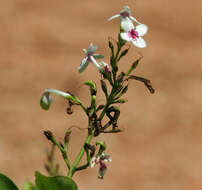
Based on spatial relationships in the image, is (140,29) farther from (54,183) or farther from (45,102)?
(54,183)

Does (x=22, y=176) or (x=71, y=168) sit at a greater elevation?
(x=22, y=176)

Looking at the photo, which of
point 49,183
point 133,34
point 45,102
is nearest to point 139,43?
point 133,34

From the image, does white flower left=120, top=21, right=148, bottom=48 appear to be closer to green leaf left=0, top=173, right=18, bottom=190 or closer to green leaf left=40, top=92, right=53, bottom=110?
green leaf left=40, top=92, right=53, bottom=110

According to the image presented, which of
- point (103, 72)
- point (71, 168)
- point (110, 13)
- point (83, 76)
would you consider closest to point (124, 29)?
point (103, 72)

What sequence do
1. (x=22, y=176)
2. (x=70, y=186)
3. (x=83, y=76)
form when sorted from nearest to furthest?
1. (x=70, y=186)
2. (x=22, y=176)
3. (x=83, y=76)

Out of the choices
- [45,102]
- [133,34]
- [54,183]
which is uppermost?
[133,34]

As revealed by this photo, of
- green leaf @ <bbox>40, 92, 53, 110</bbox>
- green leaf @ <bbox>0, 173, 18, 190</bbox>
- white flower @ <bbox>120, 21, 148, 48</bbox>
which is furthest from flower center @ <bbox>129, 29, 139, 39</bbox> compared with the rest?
green leaf @ <bbox>0, 173, 18, 190</bbox>

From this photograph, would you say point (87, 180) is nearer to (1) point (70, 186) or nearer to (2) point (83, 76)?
(2) point (83, 76)

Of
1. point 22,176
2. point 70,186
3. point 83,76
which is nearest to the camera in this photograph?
point 70,186
